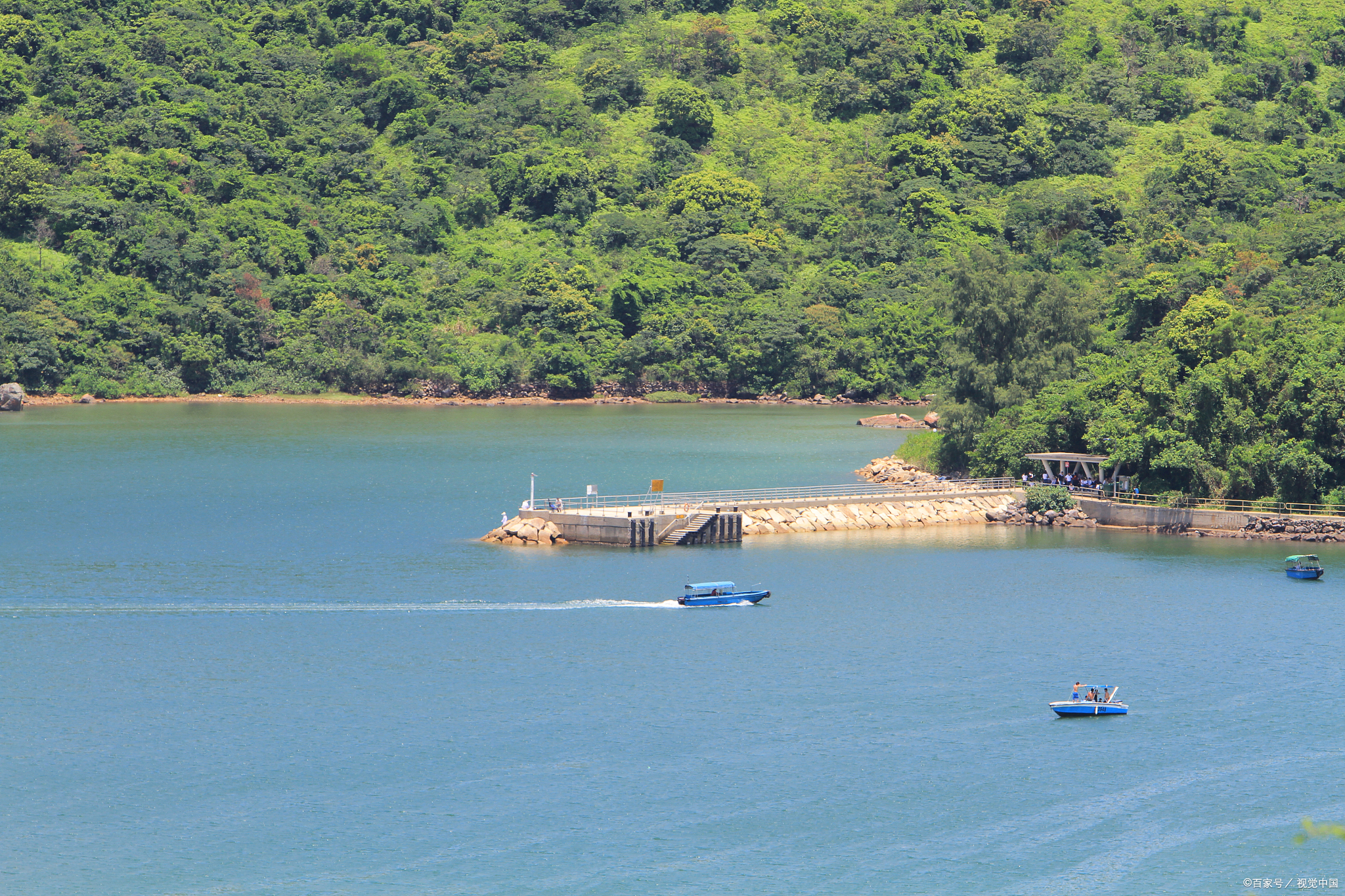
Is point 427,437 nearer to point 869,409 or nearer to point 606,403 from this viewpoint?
point 606,403

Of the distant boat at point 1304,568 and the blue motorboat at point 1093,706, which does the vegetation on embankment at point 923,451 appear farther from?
the blue motorboat at point 1093,706

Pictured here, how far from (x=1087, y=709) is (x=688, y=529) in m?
34.3

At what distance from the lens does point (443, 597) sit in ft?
224

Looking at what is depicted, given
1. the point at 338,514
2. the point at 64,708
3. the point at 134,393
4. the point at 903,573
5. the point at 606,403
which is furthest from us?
the point at 606,403

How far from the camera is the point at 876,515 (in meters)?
91.3

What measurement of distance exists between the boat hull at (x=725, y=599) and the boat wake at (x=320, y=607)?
19.8 inches

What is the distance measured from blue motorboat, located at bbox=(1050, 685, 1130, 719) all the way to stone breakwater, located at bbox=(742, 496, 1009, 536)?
35.3m

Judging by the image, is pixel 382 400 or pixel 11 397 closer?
pixel 11 397

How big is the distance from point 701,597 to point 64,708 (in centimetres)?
2722

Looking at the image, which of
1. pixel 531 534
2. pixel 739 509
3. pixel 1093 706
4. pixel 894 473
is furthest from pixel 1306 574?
pixel 531 534

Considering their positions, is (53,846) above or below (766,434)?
below

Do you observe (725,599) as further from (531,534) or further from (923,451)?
(923,451)

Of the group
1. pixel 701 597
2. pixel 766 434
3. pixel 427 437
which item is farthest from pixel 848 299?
pixel 701 597

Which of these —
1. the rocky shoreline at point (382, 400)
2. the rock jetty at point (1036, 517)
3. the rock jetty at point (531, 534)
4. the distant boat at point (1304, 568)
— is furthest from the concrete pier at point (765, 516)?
the rocky shoreline at point (382, 400)
